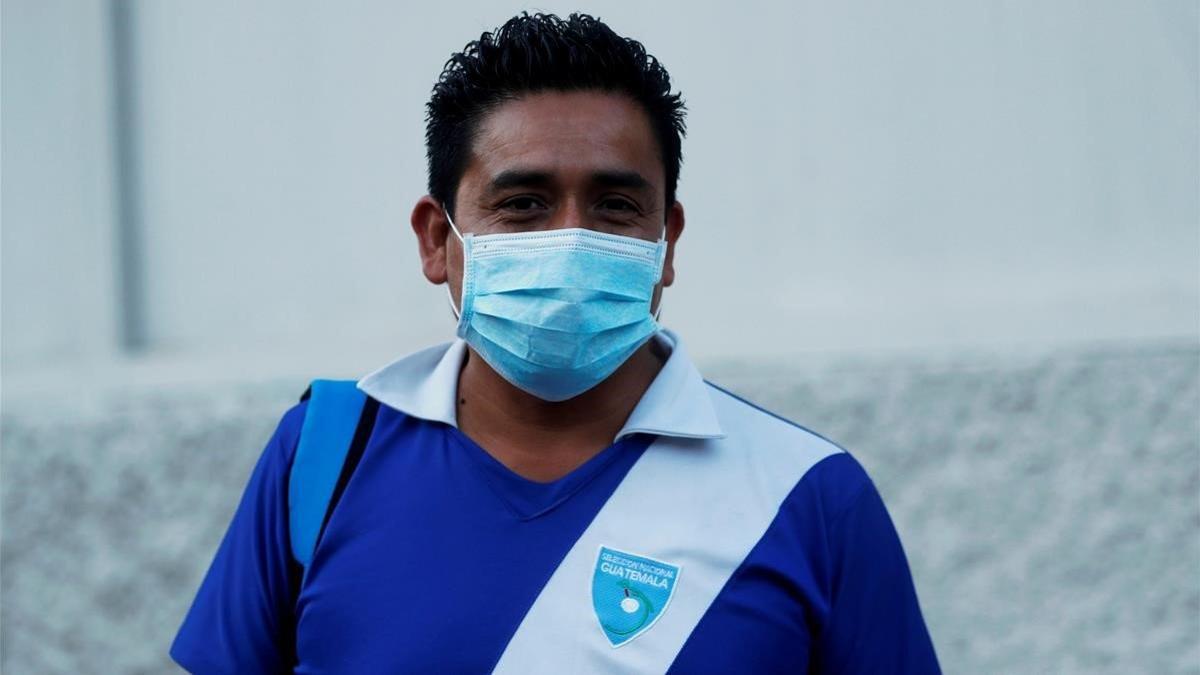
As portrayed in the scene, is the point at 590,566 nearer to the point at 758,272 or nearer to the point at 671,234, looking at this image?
the point at 671,234

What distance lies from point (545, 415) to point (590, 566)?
330 mm

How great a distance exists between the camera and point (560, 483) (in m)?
2.19

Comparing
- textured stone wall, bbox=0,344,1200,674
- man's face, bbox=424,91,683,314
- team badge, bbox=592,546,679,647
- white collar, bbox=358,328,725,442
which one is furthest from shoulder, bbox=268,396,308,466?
textured stone wall, bbox=0,344,1200,674

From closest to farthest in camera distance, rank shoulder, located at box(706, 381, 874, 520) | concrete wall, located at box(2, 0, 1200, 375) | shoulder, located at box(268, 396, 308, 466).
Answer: shoulder, located at box(706, 381, 874, 520), shoulder, located at box(268, 396, 308, 466), concrete wall, located at box(2, 0, 1200, 375)

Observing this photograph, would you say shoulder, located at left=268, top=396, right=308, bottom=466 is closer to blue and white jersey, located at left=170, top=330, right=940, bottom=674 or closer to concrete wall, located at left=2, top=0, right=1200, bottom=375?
blue and white jersey, located at left=170, top=330, right=940, bottom=674

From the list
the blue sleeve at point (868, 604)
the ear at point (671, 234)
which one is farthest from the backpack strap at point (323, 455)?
the blue sleeve at point (868, 604)

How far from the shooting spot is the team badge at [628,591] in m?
2.05

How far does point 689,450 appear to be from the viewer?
7.36 ft

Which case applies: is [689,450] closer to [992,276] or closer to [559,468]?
[559,468]

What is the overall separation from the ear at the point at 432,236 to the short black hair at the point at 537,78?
26 millimetres

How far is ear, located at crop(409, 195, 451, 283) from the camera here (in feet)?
8.08

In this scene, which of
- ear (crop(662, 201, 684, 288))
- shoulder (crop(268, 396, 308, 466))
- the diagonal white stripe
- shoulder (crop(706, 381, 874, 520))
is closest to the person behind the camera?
the diagonal white stripe

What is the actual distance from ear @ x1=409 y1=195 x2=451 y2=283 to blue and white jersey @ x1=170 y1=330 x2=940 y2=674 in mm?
303

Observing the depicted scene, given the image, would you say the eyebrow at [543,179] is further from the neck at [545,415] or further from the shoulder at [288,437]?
the shoulder at [288,437]
